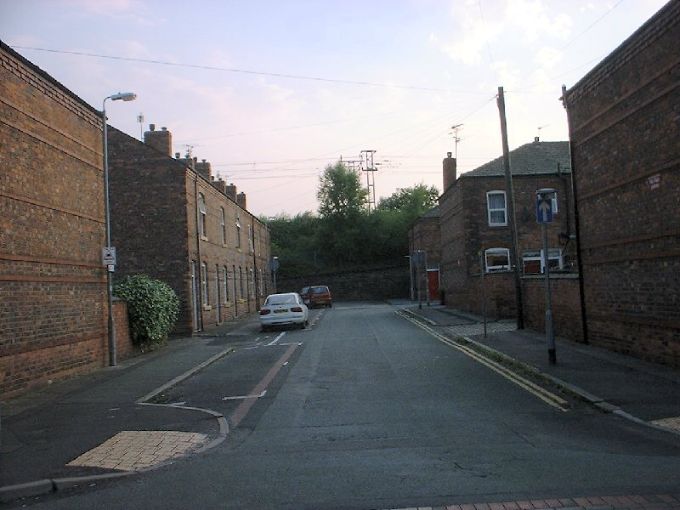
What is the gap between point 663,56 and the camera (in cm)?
1155

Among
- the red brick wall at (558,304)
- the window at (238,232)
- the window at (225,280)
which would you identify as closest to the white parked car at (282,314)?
the window at (225,280)

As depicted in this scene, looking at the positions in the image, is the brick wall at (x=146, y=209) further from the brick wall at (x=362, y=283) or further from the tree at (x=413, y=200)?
the tree at (x=413, y=200)

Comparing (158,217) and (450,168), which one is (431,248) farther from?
(158,217)

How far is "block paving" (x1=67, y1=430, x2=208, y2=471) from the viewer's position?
681 centimetres

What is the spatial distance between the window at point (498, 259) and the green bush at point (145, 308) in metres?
17.9

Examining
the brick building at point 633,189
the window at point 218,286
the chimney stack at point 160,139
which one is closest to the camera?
the brick building at point 633,189

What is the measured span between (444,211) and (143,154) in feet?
61.4

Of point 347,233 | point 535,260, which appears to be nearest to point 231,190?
point 535,260

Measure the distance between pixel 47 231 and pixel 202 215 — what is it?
1617 centimetres

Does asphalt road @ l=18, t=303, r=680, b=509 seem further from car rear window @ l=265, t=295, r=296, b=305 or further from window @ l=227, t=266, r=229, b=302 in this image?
window @ l=227, t=266, r=229, b=302

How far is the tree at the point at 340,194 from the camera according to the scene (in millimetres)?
65875

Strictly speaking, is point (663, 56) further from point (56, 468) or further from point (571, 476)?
point (56, 468)

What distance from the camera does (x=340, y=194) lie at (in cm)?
6600

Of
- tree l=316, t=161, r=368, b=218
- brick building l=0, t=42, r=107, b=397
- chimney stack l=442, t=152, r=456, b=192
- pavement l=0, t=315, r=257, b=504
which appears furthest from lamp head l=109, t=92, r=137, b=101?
tree l=316, t=161, r=368, b=218
